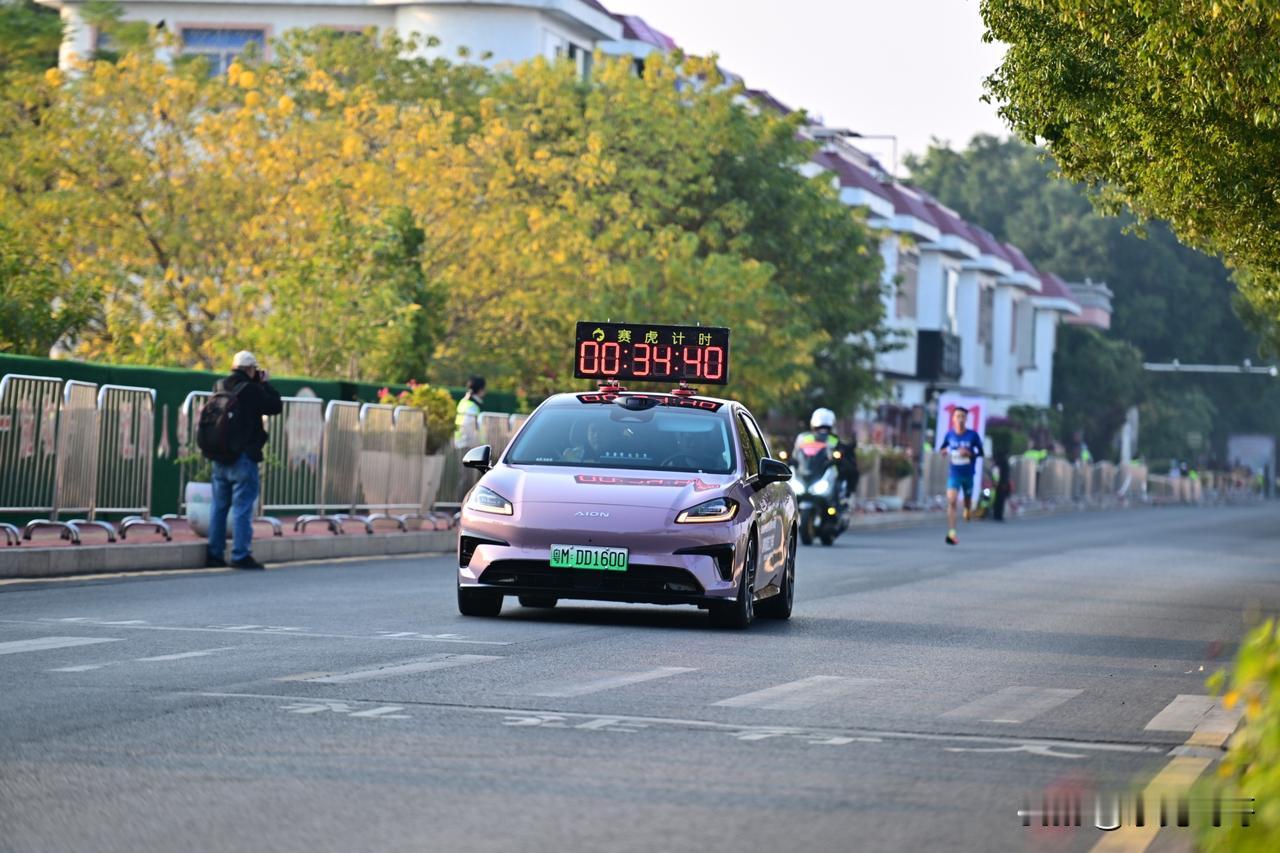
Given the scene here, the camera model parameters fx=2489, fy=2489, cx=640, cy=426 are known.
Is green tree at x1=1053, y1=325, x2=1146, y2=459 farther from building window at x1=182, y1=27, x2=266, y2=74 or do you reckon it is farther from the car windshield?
the car windshield

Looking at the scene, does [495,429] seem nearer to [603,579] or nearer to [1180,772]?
[603,579]

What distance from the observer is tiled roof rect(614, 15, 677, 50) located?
213 ft

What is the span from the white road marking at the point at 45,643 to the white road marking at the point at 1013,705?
5.02 metres

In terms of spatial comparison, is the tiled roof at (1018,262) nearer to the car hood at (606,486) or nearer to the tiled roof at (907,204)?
the tiled roof at (907,204)

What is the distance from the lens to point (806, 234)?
5366 cm

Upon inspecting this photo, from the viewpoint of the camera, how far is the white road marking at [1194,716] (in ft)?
36.9

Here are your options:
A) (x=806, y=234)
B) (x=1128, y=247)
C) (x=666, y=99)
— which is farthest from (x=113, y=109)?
(x=1128, y=247)

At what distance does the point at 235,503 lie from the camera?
23.2m

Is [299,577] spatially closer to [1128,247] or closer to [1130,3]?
[1130,3]

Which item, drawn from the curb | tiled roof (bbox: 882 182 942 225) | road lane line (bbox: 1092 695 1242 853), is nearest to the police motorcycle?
the curb

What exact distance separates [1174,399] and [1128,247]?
27.5ft

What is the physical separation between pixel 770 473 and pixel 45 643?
5.45m

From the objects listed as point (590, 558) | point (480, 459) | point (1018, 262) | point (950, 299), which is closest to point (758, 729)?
point (590, 558)

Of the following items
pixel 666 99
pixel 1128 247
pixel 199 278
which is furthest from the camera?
pixel 1128 247
